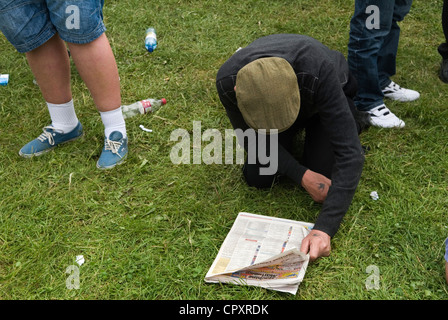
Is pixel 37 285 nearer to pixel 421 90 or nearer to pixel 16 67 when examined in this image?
pixel 16 67

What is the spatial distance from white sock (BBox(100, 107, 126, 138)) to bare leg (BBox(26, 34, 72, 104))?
0.28 m

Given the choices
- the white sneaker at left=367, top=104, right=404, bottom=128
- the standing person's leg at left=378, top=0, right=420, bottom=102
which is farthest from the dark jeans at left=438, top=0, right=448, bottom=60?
the white sneaker at left=367, top=104, right=404, bottom=128

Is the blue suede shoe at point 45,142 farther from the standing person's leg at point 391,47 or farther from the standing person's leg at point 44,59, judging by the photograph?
the standing person's leg at point 391,47

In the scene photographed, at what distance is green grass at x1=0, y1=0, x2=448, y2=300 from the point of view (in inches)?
76.2

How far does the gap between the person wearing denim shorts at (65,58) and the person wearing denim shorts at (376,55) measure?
4.64ft

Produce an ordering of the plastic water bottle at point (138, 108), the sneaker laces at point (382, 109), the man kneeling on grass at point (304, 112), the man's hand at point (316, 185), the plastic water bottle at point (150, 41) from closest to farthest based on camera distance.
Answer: the man kneeling on grass at point (304, 112) → the man's hand at point (316, 185) → the sneaker laces at point (382, 109) → the plastic water bottle at point (138, 108) → the plastic water bottle at point (150, 41)

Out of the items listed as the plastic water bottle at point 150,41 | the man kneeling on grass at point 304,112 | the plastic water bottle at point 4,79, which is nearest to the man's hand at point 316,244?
the man kneeling on grass at point 304,112

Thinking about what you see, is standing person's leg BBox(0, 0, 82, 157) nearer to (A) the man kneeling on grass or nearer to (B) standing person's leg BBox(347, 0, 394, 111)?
(A) the man kneeling on grass

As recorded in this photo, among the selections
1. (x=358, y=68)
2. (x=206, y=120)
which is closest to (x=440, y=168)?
(x=358, y=68)

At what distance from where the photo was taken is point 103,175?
2.55 meters

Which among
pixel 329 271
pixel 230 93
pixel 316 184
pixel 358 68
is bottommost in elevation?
pixel 329 271

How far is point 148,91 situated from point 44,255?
1512 mm

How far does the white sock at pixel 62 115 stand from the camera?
2.67m

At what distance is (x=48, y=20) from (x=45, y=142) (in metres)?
0.74
